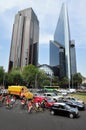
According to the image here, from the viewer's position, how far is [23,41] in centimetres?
16875

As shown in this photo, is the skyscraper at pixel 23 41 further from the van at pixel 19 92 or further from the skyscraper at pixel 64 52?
the van at pixel 19 92

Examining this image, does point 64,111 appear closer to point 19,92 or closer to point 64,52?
point 19,92

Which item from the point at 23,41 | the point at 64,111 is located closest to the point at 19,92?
the point at 64,111

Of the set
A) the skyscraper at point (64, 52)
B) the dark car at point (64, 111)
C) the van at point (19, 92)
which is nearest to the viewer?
the dark car at point (64, 111)

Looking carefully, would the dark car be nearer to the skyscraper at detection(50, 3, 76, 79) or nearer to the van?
the van

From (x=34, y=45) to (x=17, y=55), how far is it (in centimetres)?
2268

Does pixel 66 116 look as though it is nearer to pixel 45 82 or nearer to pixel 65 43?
pixel 45 82

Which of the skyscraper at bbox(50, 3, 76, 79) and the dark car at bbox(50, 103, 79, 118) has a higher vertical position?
Result: the skyscraper at bbox(50, 3, 76, 79)

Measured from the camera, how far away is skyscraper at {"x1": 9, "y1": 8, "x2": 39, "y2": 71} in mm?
166625

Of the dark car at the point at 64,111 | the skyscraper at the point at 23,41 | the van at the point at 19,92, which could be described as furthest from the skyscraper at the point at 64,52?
the dark car at the point at 64,111

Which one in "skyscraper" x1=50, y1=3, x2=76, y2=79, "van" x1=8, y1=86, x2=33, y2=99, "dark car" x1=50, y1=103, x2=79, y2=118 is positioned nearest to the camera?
"dark car" x1=50, y1=103, x2=79, y2=118

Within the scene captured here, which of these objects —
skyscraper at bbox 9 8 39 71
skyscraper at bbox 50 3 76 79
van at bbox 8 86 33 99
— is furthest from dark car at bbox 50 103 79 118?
skyscraper at bbox 9 8 39 71

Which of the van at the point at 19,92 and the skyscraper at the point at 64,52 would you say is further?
the skyscraper at the point at 64,52

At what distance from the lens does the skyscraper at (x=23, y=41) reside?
16662 centimetres
